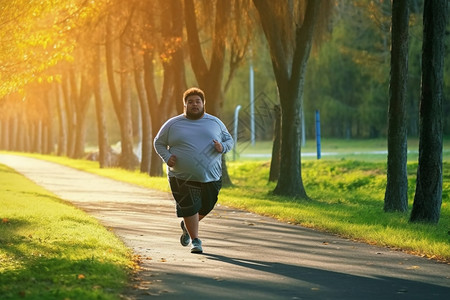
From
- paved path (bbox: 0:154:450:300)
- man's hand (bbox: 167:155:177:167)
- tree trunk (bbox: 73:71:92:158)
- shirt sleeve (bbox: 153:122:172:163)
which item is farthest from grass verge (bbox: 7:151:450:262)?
tree trunk (bbox: 73:71:92:158)

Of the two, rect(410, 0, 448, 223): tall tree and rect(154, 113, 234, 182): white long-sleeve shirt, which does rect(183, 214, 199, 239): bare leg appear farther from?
rect(410, 0, 448, 223): tall tree

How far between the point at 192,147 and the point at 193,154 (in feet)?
0.29

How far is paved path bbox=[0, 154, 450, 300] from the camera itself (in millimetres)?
9172

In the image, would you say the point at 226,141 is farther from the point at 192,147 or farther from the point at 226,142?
the point at 192,147

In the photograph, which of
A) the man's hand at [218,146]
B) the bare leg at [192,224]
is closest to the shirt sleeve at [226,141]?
the man's hand at [218,146]

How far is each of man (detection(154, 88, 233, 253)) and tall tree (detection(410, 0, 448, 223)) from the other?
4526 millimetres

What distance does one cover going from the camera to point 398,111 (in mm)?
18578

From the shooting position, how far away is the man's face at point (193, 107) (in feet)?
39.4

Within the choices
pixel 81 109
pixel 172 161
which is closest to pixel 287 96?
pixel 172 161

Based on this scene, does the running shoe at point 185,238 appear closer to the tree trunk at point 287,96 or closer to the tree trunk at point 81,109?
the tree trunk at point 287,96

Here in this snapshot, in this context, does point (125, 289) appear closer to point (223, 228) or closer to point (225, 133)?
point (225, 133)

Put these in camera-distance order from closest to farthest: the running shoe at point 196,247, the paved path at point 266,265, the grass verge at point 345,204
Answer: the paved path at point 266,265
the running shoe at point 196,247
the grass verge at point 345,204

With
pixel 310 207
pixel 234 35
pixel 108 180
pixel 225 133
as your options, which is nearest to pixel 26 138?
pixel 108 180

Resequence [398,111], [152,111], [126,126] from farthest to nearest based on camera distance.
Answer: [126,126], [152,111], [398,111]
